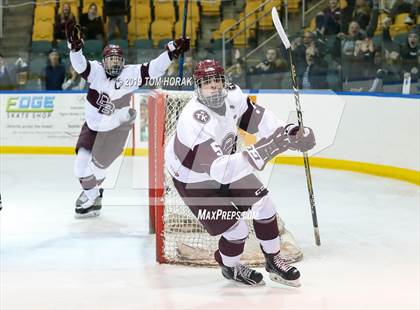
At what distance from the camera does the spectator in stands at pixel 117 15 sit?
9711 millimetres

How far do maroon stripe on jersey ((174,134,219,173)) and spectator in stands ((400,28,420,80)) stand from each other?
427 cm

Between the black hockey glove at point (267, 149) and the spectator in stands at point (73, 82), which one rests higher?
the black hockey glove at point (267, 149)

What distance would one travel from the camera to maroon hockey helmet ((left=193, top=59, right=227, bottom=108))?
3994 millimetres

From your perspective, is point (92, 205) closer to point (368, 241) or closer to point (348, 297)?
point (368, 241)

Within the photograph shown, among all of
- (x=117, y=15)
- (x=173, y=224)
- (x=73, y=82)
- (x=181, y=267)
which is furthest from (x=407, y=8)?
(x=181, y=267)

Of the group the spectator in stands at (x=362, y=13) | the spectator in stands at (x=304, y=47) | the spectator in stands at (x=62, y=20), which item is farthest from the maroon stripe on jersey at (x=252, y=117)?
the spectator in stands at (x=62, y=20)

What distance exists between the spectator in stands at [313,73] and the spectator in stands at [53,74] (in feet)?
9.04

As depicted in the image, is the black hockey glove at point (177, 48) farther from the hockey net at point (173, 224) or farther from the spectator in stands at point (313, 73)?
the spectator in stands at point (313, 73)

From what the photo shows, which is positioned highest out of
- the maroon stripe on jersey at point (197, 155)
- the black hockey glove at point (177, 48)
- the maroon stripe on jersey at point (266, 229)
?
the black hockey glove at point (177, 48)

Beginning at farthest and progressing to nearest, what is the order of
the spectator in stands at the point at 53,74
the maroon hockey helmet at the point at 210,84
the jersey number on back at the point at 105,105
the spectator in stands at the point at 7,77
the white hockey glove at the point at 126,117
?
1. the spectator in stands at the point at 7,77
2. the spectator in stands at the point at 53,74
3. the white hockey glove at the point at 126,117
4. the jersey number on back at the point at 105,105
5. the maroon hockey helmet at the point at 210,84

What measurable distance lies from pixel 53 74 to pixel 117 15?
3.25 feet

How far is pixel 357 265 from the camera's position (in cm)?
475

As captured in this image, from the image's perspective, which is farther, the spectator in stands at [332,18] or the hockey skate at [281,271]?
the spectator in stands at [332,18]

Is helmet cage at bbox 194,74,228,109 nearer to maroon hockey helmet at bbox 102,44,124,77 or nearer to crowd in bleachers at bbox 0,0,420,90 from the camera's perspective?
maroon hockey helmet at bbox 102,44,124,77
